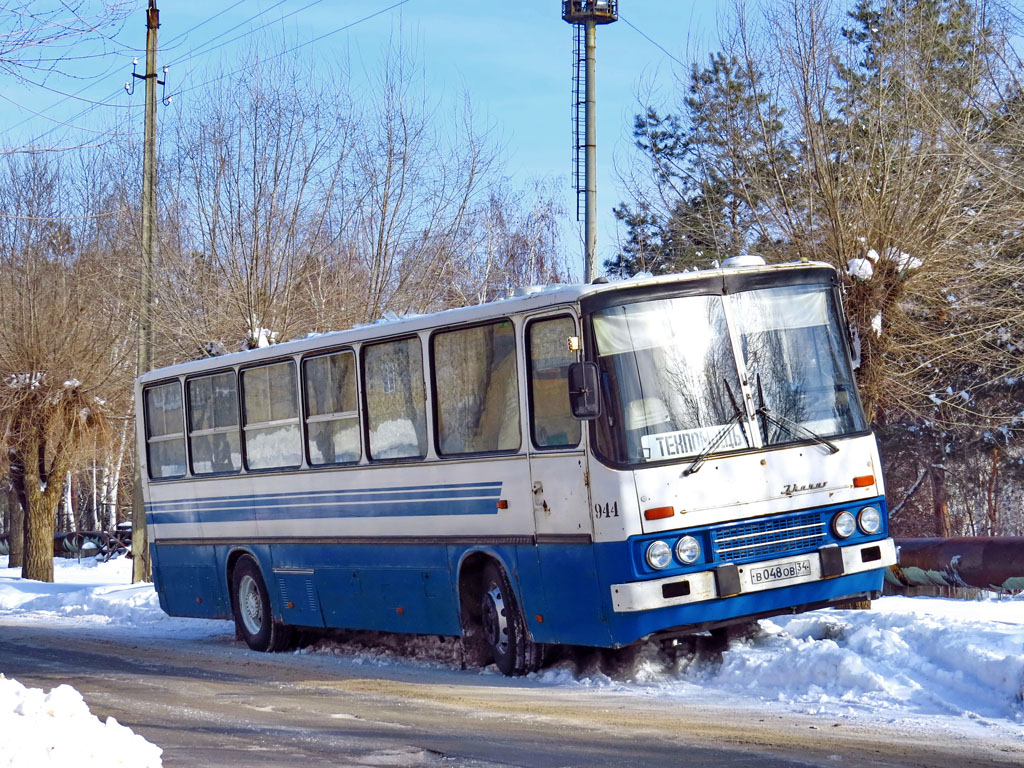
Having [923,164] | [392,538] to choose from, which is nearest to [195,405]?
[392,538]

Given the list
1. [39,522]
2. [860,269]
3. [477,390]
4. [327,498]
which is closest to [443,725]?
[477,390]

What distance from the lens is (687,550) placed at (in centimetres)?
926

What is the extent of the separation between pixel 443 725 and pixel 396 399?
3.67 meters

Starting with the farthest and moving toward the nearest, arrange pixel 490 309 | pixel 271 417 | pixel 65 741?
pixel 271 417, pixel 490 309, pixel 65 741

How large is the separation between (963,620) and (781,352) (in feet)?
8.21

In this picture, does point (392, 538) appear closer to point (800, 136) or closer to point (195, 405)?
point (195, 405)

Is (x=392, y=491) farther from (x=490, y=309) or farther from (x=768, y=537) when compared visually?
(x=768, y=537)

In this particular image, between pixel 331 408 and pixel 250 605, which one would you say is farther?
pixel 250 605

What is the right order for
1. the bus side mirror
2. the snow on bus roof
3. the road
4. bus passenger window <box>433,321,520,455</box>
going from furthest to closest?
bus passenger window <box>433,321,520,455</box> < the snow on bus roof < the bus side mirror < the road

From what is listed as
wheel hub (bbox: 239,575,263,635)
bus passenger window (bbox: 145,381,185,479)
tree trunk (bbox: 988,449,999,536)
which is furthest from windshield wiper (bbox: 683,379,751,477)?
tree trunk (bbox: 988,449,999,536)

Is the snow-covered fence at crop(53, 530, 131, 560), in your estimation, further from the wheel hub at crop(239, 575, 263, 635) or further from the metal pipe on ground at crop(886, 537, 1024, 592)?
the metal pipe on ground at crop(886, 537, 1024, 592)

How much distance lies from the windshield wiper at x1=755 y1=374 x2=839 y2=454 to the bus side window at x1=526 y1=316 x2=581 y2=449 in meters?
1.35

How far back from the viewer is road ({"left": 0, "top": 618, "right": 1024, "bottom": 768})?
7105 mm

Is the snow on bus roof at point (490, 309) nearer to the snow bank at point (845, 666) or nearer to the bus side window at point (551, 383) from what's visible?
the bus side window at point (551, 383)
